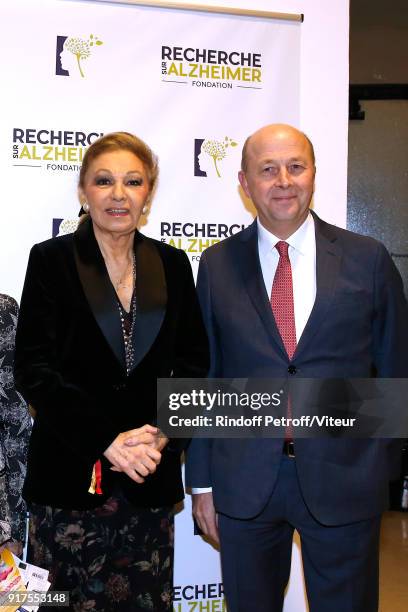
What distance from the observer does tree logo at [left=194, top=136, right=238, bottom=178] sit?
3.19 metres

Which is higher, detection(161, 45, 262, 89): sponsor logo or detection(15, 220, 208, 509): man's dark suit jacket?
detection(161, 45, 262, 89): sponsor logo

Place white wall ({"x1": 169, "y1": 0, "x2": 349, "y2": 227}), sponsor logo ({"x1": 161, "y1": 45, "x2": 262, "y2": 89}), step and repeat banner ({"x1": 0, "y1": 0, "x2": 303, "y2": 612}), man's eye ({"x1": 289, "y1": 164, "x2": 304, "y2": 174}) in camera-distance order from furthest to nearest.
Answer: white wall ({"x1": 169, "y1": 0, "x2": 349, "y2": 227}) → sponsor logo ({"x1": 161, "y1": 45, "x2": 262, "y2": 89}) → step and repeat banner ({"x1": 0, "y1": 0, "x2": 303, "y2": 612}) → man's eye ({"x1": 289, "y1": 164, "x2": 304, "y2": 174})

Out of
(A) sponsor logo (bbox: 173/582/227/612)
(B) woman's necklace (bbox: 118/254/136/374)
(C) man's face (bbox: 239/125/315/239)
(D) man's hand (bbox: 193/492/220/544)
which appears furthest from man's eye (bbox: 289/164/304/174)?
(A) sponsor logo (bbox: 173/582/227/612)

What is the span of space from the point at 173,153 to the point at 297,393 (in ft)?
4.68

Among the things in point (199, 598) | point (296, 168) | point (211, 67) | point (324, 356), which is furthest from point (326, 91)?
point (199, 598)

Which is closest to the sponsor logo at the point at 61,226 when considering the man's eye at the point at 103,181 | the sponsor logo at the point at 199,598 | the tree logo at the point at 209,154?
the tree logo at the point at 209,154

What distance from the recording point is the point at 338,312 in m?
2.22

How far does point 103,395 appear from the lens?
86.4 inches

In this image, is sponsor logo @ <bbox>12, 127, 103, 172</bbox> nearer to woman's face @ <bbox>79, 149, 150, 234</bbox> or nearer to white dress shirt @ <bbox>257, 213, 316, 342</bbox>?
woman's face @ <bbox>79, 149, 150, 234</bbox>

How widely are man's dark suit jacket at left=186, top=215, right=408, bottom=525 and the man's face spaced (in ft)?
0.41

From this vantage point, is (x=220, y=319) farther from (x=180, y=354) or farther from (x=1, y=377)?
(x=1, y=377)

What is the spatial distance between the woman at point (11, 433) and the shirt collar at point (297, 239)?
908 mm

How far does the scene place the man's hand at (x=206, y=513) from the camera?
2.42 m

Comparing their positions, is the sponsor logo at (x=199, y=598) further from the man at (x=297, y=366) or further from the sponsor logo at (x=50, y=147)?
the sponsor logo at (x=50, y=147)
